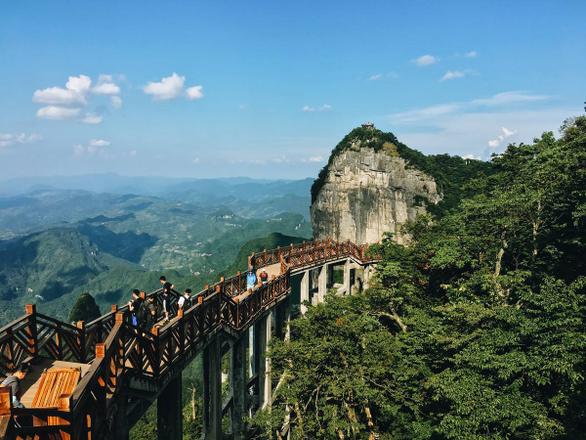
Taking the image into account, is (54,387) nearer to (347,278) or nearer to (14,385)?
(14,385)

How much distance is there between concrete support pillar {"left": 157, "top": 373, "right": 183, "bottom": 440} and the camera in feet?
33.8

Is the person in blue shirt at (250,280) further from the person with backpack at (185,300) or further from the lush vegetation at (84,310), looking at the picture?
the lush vegetation at (84,310)

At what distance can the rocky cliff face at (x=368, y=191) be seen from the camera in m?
59.1

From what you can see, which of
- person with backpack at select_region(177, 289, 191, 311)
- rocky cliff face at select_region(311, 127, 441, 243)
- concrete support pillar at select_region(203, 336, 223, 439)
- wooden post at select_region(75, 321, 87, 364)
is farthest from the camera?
rocky cliff face at select_region(311, 127, 441, 243)

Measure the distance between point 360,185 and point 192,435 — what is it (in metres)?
42.7

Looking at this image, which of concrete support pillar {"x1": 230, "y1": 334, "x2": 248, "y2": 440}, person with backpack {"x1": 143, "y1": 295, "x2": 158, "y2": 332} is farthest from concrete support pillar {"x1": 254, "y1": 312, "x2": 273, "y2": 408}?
person with backpack {"x1": 143, "y1": 295, "x2": 158, "y2": 332}

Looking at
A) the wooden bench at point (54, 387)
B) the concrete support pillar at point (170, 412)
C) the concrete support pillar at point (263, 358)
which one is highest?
the wooden bench at point (54, 387)

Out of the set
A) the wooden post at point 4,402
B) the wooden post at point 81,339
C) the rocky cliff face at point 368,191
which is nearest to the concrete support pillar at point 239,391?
the wooden post at point 81,339

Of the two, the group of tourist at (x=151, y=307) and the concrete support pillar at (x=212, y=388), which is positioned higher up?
the group of tourist at (x=151, y=307)

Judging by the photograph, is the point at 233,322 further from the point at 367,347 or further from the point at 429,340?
the point at 429,340

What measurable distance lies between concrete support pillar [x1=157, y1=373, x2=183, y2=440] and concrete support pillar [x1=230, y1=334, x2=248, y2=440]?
4.91 metres

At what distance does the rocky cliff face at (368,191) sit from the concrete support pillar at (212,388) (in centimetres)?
4631

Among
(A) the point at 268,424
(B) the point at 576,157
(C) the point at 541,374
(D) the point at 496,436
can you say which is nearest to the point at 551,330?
(C) the point at 541,374

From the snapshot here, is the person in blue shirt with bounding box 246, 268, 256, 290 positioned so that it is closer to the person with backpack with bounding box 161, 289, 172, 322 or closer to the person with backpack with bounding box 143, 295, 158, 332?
the person with backpack with bounding box 161, 289, 172, 322
